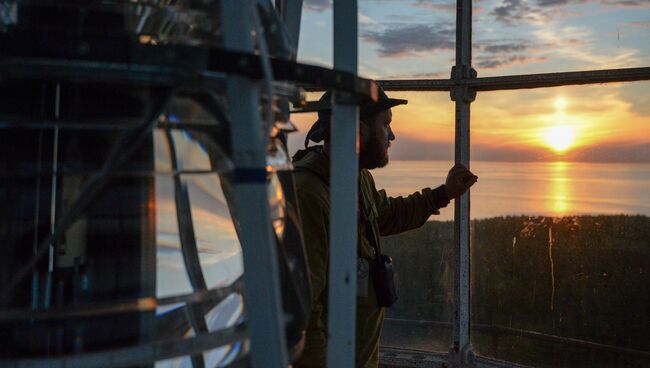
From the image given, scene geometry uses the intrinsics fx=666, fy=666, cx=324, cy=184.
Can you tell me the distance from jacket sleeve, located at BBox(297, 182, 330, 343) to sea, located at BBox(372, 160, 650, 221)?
132 cm

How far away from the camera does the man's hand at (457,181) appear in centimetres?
229

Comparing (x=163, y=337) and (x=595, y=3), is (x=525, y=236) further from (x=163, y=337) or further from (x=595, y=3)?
(x=163, y=337)

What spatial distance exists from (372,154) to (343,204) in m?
1.07

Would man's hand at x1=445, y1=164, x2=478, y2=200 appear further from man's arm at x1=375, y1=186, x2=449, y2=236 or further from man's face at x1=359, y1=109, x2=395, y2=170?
man's face at x1=359, y1=109, x2=395, y2=170

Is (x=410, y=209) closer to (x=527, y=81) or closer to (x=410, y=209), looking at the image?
(x=410, y=209)

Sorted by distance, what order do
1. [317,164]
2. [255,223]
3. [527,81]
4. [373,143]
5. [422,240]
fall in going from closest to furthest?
1. [255,223]
2. [317,164]
3. [373,143]
4. [527,81]
5. [422,240]

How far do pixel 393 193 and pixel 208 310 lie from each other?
2047 millimetres

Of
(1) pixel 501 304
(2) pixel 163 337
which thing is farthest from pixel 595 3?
(2) pixel 163 337

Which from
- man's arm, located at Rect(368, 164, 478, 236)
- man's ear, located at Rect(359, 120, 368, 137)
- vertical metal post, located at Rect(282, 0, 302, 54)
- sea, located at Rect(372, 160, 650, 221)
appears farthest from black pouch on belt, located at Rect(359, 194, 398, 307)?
sea, located at Rect(372, 160, 650, 221)

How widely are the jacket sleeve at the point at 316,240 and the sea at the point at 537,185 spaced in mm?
1324

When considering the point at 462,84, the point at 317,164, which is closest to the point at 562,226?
the point at 462,84

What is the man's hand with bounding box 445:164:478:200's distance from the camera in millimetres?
2289

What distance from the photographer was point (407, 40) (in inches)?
120

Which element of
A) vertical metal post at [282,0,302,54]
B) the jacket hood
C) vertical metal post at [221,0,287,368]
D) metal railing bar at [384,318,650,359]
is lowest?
metal railing bar at [384,318,650,359]
